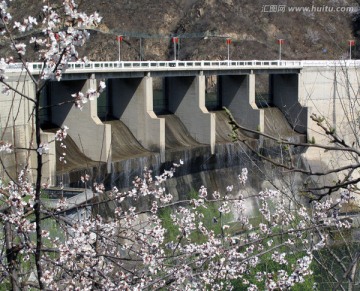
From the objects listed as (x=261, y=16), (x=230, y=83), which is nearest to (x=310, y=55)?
(x=261, y=16)

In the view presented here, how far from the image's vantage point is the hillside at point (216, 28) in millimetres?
71625

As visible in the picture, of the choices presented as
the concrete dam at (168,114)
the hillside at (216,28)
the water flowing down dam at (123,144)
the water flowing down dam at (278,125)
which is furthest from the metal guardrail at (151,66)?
the hillside at (216,28)

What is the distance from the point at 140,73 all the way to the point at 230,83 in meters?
8.95

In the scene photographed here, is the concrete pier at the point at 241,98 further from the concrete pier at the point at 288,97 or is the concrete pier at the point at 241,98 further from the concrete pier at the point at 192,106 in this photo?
the concrete pier at the point at 192,106

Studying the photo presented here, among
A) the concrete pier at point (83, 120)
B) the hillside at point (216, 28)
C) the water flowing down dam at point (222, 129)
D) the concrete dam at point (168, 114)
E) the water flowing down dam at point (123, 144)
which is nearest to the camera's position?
the concrete dam at point (168, 114)

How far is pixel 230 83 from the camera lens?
44000 mm

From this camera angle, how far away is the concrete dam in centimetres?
3216

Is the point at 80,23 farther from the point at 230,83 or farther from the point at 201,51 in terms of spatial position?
the point at 201,51

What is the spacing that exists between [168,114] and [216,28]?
33036 mm

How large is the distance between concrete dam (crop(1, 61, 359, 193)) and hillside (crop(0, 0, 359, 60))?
75.1 ft

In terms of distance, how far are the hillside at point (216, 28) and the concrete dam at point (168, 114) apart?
22.9 metres

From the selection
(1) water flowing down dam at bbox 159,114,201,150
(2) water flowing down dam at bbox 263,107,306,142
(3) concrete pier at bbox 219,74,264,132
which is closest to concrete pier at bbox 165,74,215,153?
(1) water flowing down dam at bbox 159,114,201,150

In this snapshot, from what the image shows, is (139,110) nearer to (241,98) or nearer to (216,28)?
(241,98)

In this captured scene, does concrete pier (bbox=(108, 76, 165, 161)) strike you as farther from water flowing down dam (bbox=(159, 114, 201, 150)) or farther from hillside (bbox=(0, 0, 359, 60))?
hillside (bbox=(0, 0, 359, 60))
